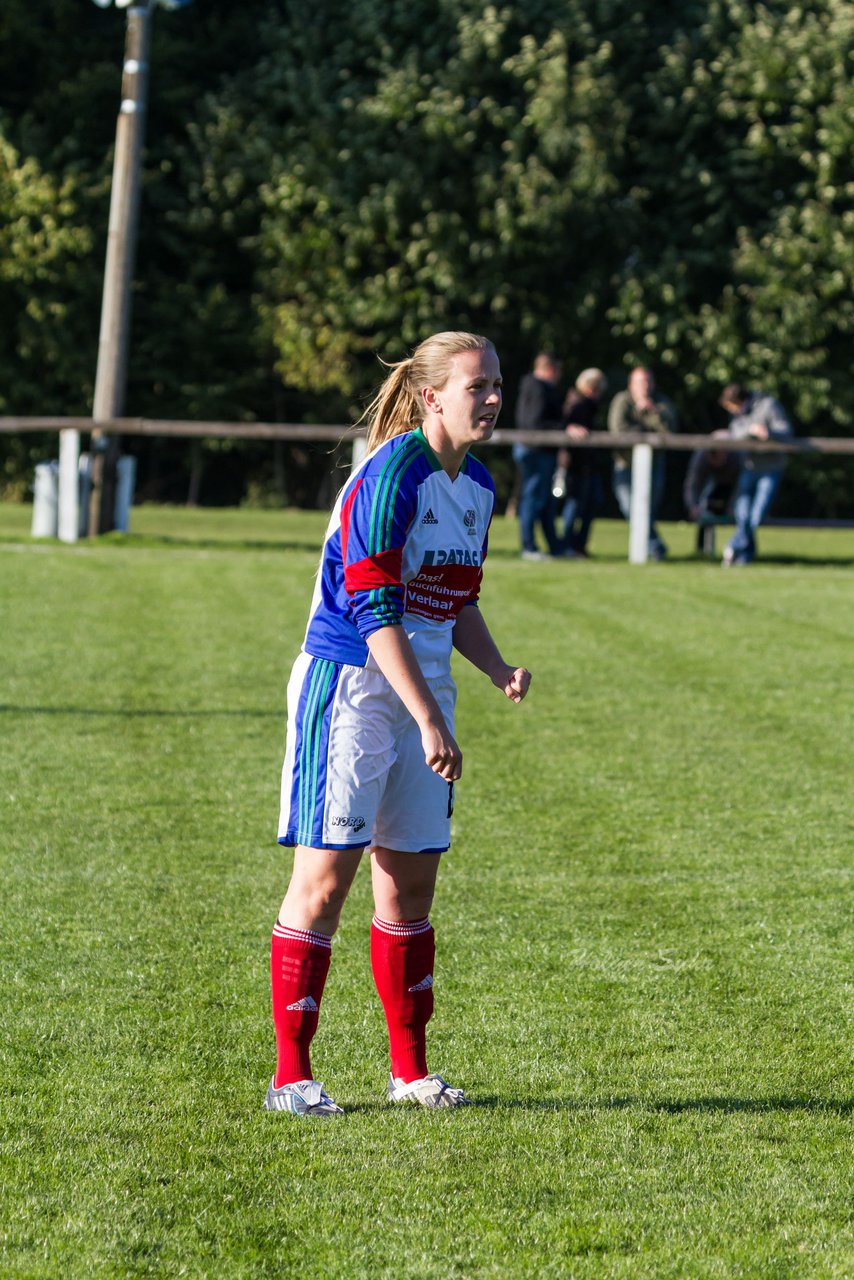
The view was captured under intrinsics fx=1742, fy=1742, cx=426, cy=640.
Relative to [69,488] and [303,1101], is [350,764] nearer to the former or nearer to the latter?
[303,1101]

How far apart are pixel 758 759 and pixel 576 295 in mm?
21770

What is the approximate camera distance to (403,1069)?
14.0 feet

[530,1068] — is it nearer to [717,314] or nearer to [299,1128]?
[299,1128]

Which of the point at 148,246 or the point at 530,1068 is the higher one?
the point at 148,246

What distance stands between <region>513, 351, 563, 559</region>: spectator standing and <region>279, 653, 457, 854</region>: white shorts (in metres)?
13.0

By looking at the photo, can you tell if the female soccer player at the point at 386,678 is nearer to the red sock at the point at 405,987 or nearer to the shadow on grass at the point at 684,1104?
the red sock at the point at 405,987

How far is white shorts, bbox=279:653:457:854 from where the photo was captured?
4074 mm

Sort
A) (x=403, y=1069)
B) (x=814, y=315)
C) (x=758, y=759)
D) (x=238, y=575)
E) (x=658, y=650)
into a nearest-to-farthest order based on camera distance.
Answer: (x=403, y=1069), (x=758, y=759), (x=658, y=650), (x=238, y=575), (x=814, y=315)

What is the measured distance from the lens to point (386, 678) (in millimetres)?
4027

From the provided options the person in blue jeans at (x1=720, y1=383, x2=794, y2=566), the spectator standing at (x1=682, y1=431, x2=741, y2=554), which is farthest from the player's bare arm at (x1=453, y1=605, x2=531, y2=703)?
the spectator standing at (x1=682, y1=431, x2=741, y2=554)

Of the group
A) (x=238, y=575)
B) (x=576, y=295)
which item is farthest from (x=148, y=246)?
(x=238, y=575)

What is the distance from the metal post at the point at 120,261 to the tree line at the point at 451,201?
388 inches

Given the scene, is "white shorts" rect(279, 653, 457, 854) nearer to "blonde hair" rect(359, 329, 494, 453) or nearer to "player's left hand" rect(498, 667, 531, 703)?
"player's left hand" rect(498, 667, 531, 703)

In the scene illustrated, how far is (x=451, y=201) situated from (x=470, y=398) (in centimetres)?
2589
